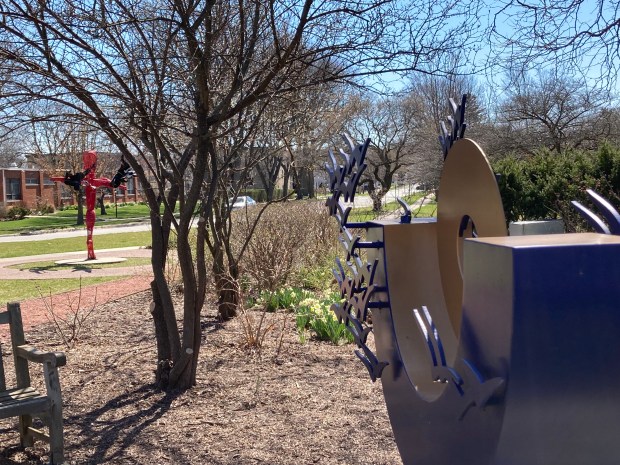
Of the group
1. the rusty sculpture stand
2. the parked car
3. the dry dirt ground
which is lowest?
the dry dirt ground

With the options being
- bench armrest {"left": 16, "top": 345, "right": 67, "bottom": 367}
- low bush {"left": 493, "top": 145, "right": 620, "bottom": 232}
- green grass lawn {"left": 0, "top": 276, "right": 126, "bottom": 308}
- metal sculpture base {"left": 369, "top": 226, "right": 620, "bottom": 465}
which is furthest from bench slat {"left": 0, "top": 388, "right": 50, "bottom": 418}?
low bush {"left": 493, "top": 145, "right": 620, "bottom": 232}

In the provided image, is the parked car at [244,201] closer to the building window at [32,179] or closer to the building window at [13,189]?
the building window at [13,189]

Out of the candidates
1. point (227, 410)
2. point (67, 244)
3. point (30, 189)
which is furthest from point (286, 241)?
point (30, 189)

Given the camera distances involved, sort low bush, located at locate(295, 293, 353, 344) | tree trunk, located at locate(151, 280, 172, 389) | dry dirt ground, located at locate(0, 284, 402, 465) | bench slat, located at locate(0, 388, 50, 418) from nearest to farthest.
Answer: bench slat, located at locate(0, 388, 50, 418), dry dirt ground, located at locate(0, 284, 402, 465), tree trunk, located at locate(151, 280, 172, 389), low bush, located at locate(295, 293, 353, 344)

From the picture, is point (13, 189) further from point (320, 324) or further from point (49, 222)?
point (320, 324)

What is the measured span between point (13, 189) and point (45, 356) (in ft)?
184

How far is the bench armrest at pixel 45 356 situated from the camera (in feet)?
13.8

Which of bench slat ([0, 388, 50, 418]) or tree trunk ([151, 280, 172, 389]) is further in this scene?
tree trunk ([151, 280, 172, 389])

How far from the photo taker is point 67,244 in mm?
23844

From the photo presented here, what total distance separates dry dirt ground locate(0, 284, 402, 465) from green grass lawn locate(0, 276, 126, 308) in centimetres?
482

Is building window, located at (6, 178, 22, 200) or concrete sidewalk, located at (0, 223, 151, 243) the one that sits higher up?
building window, located at (6, 178, 22, 200)

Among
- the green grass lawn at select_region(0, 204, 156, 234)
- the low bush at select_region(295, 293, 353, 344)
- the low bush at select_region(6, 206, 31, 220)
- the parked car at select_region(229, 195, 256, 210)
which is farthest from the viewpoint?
the low bush at select_region(6, 206, 31, 220)

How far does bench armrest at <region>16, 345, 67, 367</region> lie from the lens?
4.20 metres

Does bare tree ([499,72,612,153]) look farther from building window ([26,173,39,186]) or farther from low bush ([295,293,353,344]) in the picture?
building window ([26,173,39,186])
